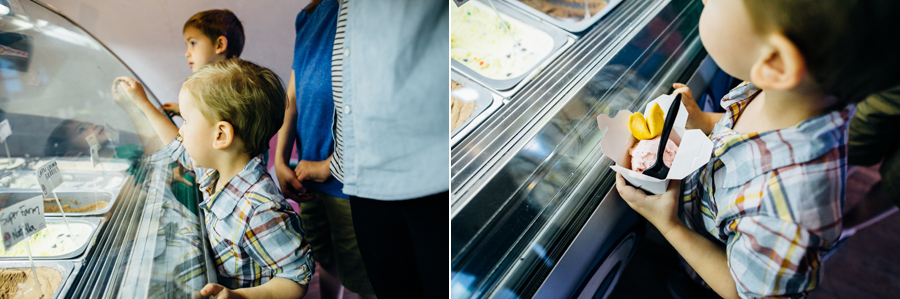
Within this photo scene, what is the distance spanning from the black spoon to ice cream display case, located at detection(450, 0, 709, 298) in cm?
12

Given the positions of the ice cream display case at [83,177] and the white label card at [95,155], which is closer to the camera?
the ice cream display case at [83,177]

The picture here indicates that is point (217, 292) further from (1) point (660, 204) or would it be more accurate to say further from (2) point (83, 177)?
(1) point (660, 204)

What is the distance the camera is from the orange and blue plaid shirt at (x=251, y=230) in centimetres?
98

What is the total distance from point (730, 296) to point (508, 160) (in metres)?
0.46

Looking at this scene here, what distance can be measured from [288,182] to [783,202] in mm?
1123

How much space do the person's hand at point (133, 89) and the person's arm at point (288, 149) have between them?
0.32m

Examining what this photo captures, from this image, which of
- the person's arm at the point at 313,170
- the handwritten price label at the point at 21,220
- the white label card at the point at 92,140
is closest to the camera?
the handwritten price label at the point at 21,220

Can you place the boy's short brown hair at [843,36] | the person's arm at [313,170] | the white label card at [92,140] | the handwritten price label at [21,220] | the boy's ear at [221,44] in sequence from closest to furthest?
the boy's short brown hair at [843,36] < the handwritten price label at [21,220] < the white label card at [92,140] < the boy's ear at [221,44] < the person's arm at [313,170]

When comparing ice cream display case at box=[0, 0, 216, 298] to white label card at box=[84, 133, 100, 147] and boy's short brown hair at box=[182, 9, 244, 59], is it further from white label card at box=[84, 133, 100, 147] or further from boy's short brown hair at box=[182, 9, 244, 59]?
boy's short brown hair at box=[182, 9, 244, 59]

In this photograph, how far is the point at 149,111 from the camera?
971 millimetres

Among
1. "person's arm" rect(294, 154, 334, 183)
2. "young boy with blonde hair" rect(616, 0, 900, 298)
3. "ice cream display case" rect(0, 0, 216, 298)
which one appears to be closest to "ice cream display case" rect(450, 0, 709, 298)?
"young boy with blonde hair" rect(616, 0, 900, 298)

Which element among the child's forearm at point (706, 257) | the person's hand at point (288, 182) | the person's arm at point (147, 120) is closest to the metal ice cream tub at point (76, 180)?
the person's arm at point (147, 120)

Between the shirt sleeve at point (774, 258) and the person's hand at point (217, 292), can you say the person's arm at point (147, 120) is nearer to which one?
the person's hand at point (217, 292)

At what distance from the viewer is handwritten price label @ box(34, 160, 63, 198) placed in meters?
0.70
